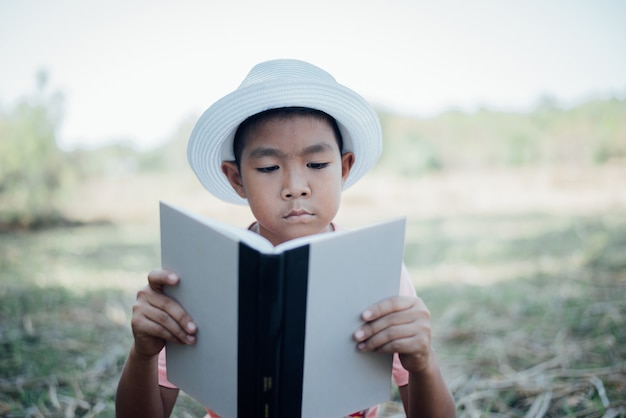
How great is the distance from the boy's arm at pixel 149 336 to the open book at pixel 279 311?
0.03m

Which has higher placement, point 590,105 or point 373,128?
point 590,105

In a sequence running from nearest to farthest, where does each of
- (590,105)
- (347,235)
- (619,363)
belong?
(347,235) < (619,363) < (590,105)

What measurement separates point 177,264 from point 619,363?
2.30 metres

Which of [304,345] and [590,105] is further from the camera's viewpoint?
[590,105]

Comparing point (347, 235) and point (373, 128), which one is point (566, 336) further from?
point (347, 235)

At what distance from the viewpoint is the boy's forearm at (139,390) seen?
138 centimetres

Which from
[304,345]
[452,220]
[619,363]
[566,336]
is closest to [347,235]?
[304,345]

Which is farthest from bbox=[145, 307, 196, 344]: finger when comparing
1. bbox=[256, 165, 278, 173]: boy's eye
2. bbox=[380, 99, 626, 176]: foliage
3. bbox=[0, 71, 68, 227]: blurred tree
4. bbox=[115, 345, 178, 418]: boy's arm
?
bbox=[380, 99, 626, 176]: foliage

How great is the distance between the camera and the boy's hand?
3.94 feet

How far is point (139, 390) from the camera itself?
1425 millimetres

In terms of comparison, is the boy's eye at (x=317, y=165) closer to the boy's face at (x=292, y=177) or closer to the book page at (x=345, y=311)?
the boy's face at (x=292, y=177)

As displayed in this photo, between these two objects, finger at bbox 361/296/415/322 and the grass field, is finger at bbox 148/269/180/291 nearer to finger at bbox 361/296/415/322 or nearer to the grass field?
finger at bbox 361/296/415/322

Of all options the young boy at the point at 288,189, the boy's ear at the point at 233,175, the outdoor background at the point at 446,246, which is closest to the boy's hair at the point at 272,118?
the young boy at the point at 288,189

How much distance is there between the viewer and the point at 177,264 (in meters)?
1.23
